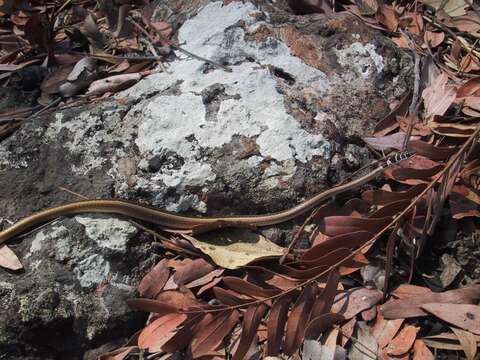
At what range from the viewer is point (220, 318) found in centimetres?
210

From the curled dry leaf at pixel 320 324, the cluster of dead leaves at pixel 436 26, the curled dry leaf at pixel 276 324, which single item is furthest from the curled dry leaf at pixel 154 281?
the cluster of dead leaves at pixel 436 26

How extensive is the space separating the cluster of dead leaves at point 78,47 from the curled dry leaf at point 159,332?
1.20 meters

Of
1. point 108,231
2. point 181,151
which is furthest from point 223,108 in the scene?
point 108,231

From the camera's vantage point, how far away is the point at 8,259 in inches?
88.8

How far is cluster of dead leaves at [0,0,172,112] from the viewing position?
2785 mm

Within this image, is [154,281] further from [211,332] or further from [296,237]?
[296,237]

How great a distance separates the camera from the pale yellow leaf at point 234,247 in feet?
7.35

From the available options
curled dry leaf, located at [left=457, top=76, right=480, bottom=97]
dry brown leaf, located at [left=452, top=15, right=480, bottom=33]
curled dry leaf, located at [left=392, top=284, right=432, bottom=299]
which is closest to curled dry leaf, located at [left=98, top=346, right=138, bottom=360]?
curled dry leaf, located at [left=392, top=284, right=432, bottom=299]

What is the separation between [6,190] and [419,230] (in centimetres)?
176

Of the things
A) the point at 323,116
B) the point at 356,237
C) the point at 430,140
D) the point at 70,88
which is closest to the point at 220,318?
the point at 356,237

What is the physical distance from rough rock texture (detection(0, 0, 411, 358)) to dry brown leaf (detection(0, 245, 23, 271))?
0.03 meters

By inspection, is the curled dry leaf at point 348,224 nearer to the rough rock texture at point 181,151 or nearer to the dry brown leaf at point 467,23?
the rough rock texture at point 181,151

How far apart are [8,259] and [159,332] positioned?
2.29ft

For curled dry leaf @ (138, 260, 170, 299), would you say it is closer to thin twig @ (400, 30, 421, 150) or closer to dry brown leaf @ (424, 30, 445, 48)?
thin twig @ (400, 30, 421, 150)
